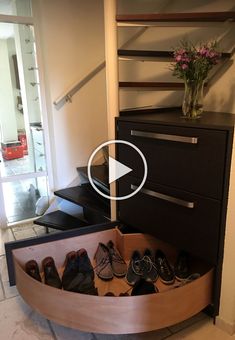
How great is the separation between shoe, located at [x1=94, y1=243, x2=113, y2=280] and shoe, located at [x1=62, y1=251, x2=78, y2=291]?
14 cm

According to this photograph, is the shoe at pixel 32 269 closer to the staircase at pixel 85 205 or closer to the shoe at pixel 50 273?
the shoe at pixel 50 273

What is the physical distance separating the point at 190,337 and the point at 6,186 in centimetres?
205

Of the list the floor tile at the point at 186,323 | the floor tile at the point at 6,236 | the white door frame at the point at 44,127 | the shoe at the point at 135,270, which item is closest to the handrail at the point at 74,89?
the white door frame at the point at 44,127

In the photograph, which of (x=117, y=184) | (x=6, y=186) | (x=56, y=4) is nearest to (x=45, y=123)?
(x=6, y=186)

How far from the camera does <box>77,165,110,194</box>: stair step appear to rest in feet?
7.11

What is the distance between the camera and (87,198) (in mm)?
2355

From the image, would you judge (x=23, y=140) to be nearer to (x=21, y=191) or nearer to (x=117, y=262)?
(x=21, y=191)

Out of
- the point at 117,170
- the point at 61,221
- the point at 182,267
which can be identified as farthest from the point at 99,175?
the point at 182,267

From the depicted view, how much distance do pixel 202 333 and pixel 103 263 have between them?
645 mm

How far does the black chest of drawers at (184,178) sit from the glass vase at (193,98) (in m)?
0.12

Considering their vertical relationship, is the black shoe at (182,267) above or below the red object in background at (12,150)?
below

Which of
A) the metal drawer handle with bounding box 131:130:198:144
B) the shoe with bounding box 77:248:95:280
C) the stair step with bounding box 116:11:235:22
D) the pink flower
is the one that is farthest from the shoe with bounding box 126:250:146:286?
the stair step with bounding box 116:11:235:22

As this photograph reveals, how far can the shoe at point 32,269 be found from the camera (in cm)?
155

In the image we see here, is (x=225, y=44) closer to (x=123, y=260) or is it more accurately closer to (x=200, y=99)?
(x=200, y=99)
